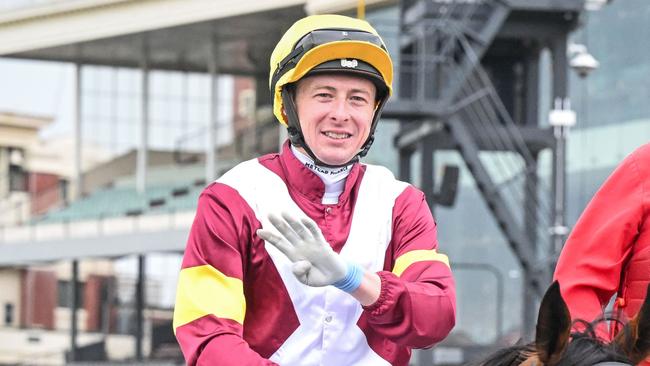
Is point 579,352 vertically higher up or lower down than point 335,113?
lower down

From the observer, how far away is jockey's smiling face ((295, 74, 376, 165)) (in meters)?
3.66

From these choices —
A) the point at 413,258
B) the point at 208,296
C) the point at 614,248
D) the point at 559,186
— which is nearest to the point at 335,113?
the point at 413,258

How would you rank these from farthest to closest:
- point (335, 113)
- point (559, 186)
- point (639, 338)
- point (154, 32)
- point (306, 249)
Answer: point (154, 32), point (559, 186), point (335, 113), point (306, 249), point (639, 338)

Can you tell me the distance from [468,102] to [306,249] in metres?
18.4

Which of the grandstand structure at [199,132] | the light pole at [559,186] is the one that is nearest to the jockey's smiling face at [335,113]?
the light pole at [559,186]

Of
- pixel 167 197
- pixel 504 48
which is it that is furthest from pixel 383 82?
pixel 167 197

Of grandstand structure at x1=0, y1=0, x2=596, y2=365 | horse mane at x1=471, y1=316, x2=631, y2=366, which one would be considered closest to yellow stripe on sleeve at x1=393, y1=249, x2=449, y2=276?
horse mane at x1=471, y1=316, x2=631, y2=366

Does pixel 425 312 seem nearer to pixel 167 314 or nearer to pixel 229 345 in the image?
pixel 229 345

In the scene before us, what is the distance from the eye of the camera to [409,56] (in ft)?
71.6

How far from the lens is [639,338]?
2977 millimetres

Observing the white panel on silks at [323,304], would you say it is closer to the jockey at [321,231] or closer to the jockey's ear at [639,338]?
the jockey at [321,231]

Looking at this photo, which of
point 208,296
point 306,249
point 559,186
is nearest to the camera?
point 306,249

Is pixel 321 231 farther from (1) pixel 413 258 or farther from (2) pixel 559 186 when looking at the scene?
(2) pixel 559 186

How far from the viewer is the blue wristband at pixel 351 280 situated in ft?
10.7
